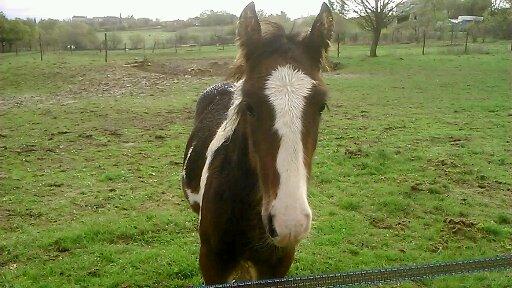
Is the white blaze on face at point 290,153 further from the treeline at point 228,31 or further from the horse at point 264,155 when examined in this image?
the treeline at point 228,31

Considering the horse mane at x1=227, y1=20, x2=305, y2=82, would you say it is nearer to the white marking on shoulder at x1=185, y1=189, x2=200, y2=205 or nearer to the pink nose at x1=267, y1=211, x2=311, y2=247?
the pink nose at x1=267, y1=211, x2=311, y2=247

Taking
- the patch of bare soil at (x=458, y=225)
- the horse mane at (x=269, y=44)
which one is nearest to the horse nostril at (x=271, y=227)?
the horse mane at (x=269, y=44)

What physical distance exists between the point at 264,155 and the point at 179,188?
16.7 feet

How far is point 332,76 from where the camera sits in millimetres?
19750

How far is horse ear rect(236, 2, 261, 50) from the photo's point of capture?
2.61 m

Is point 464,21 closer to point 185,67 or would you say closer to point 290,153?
point 185,67

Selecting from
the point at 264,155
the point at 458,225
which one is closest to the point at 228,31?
the point at 458,225

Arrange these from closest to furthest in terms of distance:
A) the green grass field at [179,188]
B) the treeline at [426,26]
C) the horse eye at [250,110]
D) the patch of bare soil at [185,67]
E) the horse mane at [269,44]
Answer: the horse eye at [250,110]
the horse mane at [269,44]
the green grass field at [179,188]
the patch of bare soil at [185,67]
the treeline at [426,26]

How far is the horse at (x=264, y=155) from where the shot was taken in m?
2.23

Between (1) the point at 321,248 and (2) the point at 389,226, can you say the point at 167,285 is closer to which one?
(1) the point at 321,248

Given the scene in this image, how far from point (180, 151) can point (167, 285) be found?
4.58m

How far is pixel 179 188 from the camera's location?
285 inches

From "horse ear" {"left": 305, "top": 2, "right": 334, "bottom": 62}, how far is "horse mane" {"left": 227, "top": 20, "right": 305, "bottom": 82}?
7cm

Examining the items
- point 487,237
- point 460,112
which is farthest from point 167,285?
point 460,112
